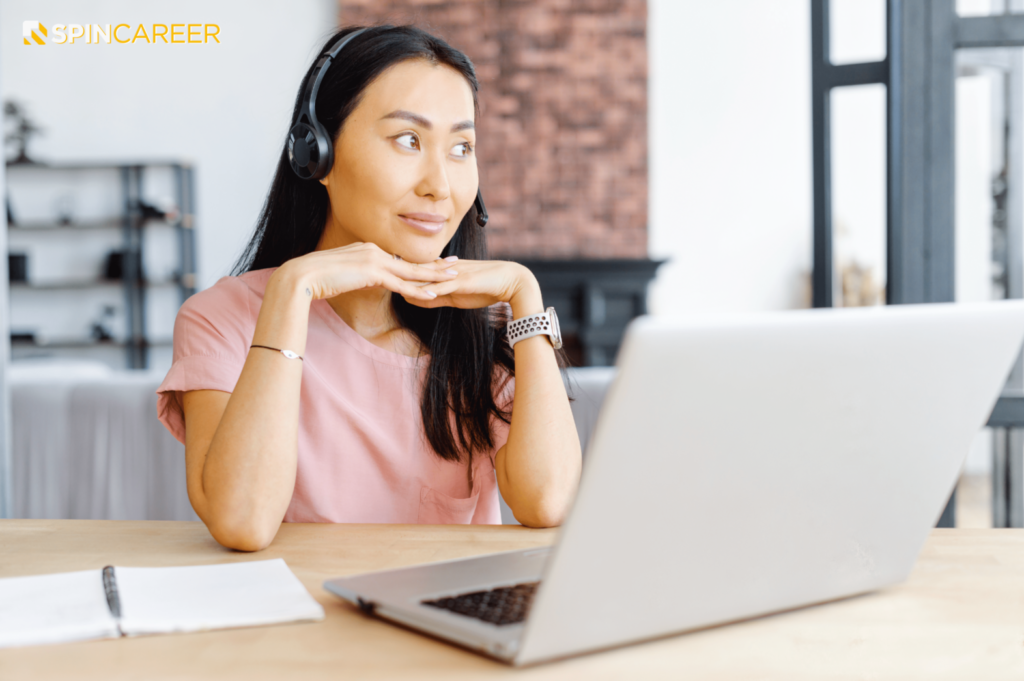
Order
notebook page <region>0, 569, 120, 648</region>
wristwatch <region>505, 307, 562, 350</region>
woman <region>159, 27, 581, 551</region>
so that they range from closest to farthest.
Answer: notebook page <region>0, 569, 120, 648</region> < woman <region>159, 27, 581, 551</region> < wristwatch <region>505, 307, 562, 350</region>

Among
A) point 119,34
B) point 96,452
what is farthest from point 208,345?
point 119,34

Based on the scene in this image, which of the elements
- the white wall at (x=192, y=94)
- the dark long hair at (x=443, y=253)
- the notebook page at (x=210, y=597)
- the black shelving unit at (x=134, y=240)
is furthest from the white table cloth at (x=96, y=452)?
the white wall at (x=192, y=94)

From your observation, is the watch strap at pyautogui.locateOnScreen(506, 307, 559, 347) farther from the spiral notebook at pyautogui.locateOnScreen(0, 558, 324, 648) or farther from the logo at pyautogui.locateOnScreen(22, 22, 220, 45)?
the logo at pyautogui.locateOnScreen(22, 22, 220, 45)

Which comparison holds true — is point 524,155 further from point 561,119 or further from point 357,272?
point 357,272

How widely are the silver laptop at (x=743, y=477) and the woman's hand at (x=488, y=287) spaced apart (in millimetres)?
518

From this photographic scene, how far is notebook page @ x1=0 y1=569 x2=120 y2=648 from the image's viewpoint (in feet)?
1.89

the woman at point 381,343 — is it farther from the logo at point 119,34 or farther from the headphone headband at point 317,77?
the logo at point 119,34

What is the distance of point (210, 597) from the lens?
25.9 inches

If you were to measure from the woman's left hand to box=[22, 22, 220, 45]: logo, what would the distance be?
5.16 metres

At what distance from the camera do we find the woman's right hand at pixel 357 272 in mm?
998

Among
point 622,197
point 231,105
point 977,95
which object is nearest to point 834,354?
point 977,95

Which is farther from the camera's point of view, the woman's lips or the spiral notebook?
the woman's lips

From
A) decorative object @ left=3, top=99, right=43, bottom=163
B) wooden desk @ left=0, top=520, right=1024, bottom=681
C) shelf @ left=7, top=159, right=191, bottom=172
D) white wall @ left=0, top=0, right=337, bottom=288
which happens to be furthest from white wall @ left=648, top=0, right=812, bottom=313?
wooden desk @ left=0, top=520, right=1024, bottom=681

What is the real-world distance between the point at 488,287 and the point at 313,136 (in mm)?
316
